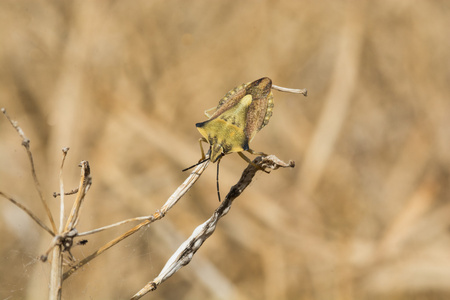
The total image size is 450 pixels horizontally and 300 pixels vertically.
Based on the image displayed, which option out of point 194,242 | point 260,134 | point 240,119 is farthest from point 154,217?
point 260,134

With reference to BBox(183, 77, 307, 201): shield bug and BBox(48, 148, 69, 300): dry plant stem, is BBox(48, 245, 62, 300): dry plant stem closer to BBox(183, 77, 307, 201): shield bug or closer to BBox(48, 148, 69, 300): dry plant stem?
BBox(48, 148, 69, 300): dry plant stem

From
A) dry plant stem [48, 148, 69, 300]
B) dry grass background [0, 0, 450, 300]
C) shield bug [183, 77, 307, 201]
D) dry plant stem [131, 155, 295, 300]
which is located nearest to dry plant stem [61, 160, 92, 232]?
dry plant stem [48, 148, 69, 300]

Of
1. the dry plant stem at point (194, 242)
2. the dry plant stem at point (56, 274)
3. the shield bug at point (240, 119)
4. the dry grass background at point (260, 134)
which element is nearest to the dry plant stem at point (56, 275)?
the dry plant stem at point (56, 274)

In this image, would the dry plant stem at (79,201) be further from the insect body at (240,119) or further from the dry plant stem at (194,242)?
the insect body at (240,119)

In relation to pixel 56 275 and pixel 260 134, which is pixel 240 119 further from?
pixel 260 134

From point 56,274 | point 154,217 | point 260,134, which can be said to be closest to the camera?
point 56,274

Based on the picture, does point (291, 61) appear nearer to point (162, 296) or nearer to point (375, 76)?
point (375, 76)
